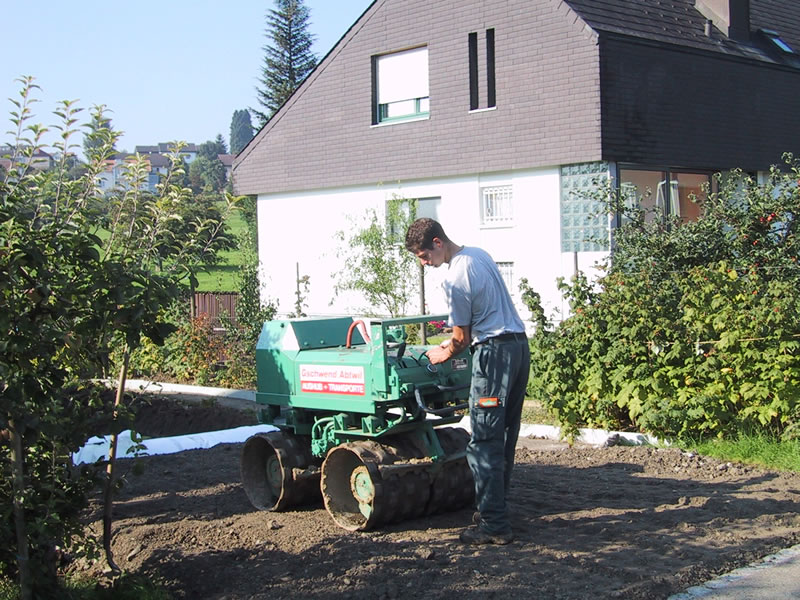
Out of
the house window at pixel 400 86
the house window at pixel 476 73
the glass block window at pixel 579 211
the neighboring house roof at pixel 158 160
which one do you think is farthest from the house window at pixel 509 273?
the neighboring house roof at pixel 158 160

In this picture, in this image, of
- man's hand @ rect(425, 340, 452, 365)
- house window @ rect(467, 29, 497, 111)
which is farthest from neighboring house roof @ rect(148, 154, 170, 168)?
house window @ rect(467, 29, 497, 111)

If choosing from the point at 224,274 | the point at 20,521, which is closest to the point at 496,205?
the point at 20,521

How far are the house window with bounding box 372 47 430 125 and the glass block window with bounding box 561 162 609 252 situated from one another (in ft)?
14.9

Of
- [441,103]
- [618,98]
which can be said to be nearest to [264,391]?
[618,98]

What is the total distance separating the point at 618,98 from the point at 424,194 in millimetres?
5606

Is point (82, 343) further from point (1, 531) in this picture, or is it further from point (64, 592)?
point (64, 592)

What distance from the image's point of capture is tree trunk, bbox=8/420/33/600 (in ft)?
16.6

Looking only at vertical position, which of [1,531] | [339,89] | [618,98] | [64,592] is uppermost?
[339,89]

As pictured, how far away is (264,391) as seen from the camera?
23.5 feet

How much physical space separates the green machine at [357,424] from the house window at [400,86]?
665 inches

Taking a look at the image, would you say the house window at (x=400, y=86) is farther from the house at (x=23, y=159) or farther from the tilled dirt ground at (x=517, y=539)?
the house at (x=23, y=159)

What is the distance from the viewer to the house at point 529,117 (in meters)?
19.9

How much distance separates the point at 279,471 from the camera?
6.93 metres

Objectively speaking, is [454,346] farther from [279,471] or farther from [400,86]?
[400,86]
